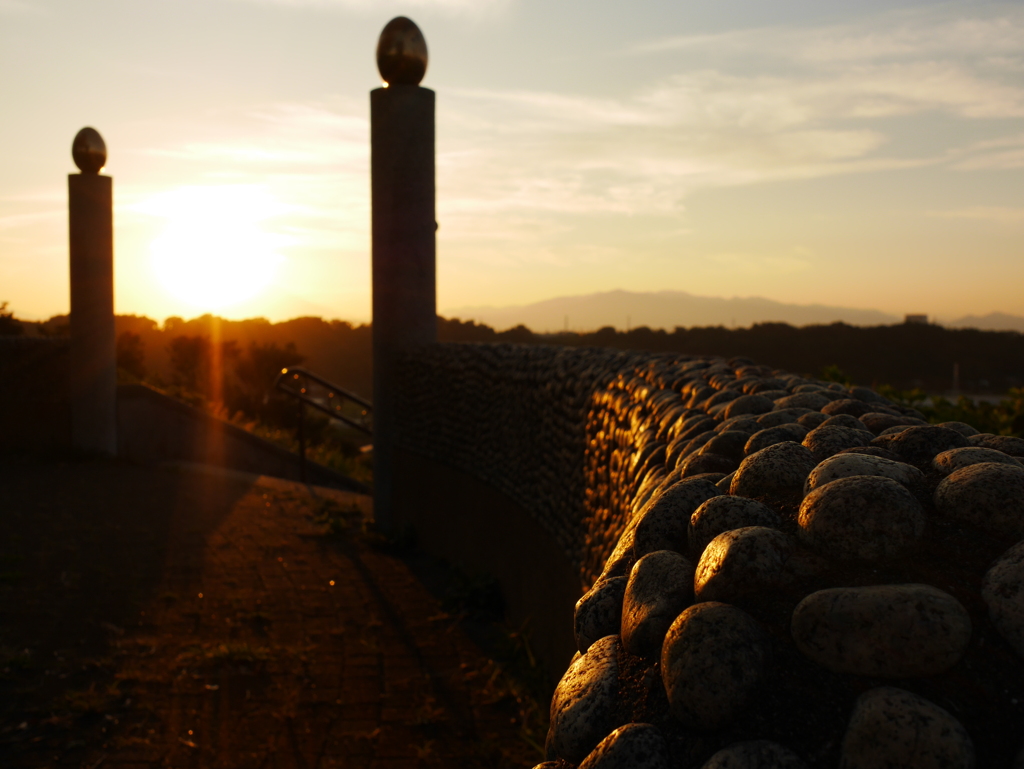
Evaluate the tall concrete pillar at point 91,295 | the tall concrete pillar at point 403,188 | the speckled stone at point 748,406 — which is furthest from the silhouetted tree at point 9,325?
the speckled stone at point 748,406

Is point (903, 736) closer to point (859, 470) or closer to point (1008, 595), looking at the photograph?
point (1008, 595)

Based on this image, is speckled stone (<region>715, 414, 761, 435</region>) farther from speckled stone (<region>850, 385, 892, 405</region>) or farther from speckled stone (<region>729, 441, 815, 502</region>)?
speckled stone (<region>850, 385, 892, 405</region>)

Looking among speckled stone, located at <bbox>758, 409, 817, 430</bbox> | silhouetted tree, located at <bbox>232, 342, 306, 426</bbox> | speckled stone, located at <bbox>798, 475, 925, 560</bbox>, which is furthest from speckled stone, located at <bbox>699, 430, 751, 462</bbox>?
silhouetted tree, located at <bbox>232, 342, 306, 426</bbox>

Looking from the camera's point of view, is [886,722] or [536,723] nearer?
[886,722]

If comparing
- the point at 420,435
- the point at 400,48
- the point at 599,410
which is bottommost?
the point at 420,435

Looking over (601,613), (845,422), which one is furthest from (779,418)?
(601,613)

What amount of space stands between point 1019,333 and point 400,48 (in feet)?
38.9

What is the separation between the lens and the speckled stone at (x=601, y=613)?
192cm

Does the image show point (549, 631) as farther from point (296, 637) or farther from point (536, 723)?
point (296, 637)

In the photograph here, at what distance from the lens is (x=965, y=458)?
5.73 feet

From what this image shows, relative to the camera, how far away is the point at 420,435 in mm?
7785

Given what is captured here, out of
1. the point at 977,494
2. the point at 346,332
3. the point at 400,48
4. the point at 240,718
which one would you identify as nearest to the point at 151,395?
the point at 400,48

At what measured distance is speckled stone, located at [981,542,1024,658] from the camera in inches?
51.0

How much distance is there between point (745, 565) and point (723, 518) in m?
0.23
